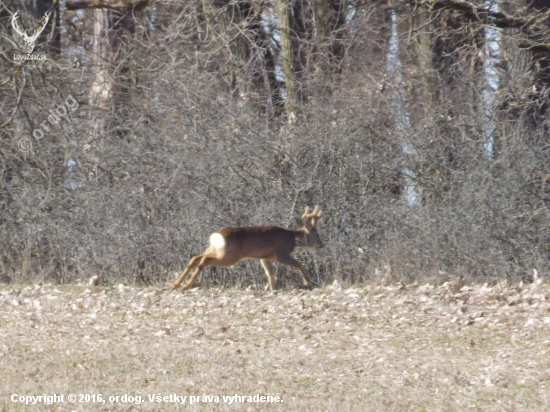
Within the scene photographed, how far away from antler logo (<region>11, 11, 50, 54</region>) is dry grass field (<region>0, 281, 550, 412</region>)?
5710 mm

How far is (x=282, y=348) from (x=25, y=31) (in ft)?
34.6

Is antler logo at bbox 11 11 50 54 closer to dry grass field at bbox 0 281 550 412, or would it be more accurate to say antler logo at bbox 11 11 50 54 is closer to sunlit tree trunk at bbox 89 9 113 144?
sunlit tree trunk at bbox 89 9 113 144

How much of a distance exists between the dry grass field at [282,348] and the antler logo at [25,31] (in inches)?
225

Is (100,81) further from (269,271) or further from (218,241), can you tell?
(218,241)

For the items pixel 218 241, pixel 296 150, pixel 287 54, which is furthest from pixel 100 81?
pixel 218 241

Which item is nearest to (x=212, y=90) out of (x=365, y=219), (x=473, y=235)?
(x=365, y=219)

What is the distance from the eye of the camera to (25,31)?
17.6 m

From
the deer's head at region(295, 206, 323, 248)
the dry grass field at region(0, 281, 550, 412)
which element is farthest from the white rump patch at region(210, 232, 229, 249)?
the deer's head at region(295, 206, 323, 248)

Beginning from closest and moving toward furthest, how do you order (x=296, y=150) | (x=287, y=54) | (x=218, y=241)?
(x=218, y=241)
(x=296, y=150)
(x=287, y=54)

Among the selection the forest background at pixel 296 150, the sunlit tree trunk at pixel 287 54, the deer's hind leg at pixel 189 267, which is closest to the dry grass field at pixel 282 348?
the deer's hind leg at pixel 189 267

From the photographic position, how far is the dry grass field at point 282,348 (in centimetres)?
752

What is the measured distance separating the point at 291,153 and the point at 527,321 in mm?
6161

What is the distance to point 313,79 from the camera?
1709 centimetres

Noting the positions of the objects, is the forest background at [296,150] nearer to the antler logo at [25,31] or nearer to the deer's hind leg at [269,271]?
the antler logo at [25,31]
